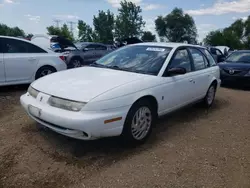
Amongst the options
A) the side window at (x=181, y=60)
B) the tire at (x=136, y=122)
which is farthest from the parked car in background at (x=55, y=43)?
the tire at (x=136, y=122)

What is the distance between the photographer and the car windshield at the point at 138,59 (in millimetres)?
4234

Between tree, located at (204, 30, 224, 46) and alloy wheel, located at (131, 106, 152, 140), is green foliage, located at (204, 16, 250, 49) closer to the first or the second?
tree, located at (204, 30, 224, 46)

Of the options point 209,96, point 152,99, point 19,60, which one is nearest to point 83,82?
point 152,99

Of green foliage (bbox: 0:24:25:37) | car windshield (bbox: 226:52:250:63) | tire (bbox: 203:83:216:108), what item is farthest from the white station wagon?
green foliage (bbox: 0:24:25:37)

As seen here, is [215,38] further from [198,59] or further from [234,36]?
[198,59]

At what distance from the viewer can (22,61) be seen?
261 inches

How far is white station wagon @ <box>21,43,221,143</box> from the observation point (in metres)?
3.21

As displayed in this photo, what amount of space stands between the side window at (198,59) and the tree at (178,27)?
64.0 metres

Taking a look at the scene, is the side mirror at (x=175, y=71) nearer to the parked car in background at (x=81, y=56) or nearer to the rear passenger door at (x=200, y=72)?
the rear passenger door at (x=200, y=72)

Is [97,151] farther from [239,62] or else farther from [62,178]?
[239,62]

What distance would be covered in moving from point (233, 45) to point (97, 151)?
66.8 metres

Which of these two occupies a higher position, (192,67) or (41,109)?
(192,67)

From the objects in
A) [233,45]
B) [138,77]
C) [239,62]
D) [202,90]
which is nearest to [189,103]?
[202,90]

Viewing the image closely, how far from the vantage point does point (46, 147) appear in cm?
365
